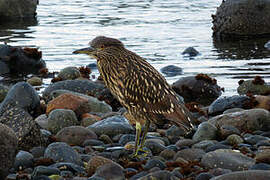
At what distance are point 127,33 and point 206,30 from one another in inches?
128

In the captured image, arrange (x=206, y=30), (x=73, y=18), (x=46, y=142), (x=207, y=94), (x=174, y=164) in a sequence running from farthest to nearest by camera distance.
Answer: (x=73, y=18), (x=206, y=30), (x=207, y=94), (x=46, y=142), (x=174, y=164)

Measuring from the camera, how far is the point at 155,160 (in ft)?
22.1

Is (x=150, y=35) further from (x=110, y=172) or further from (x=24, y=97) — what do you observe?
(x=110, y=172)

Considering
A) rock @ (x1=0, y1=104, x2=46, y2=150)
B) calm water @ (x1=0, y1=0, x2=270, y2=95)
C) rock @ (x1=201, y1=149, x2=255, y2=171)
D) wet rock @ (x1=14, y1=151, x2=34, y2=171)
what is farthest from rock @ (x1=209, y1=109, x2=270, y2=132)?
calm water @ (x1=0, y1=0, x2=270, y2=95)

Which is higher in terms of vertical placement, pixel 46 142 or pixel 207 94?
pixel 46 142

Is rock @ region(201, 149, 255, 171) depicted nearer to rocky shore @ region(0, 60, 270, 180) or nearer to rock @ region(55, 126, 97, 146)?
rocky shore @ region(0, 60, 270, 180)

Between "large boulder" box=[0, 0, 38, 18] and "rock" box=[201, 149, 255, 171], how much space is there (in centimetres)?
2450

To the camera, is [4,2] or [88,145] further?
[4,2]

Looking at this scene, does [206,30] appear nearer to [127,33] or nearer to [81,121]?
[127,33]

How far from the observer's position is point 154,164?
22.0 feet

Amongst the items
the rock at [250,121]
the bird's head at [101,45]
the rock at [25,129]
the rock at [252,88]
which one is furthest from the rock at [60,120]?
the rock at [252,88]

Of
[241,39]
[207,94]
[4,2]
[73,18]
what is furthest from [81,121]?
[4,2]

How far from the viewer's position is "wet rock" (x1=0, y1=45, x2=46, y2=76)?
16594 millimetres

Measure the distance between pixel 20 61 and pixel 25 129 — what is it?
9.46m
